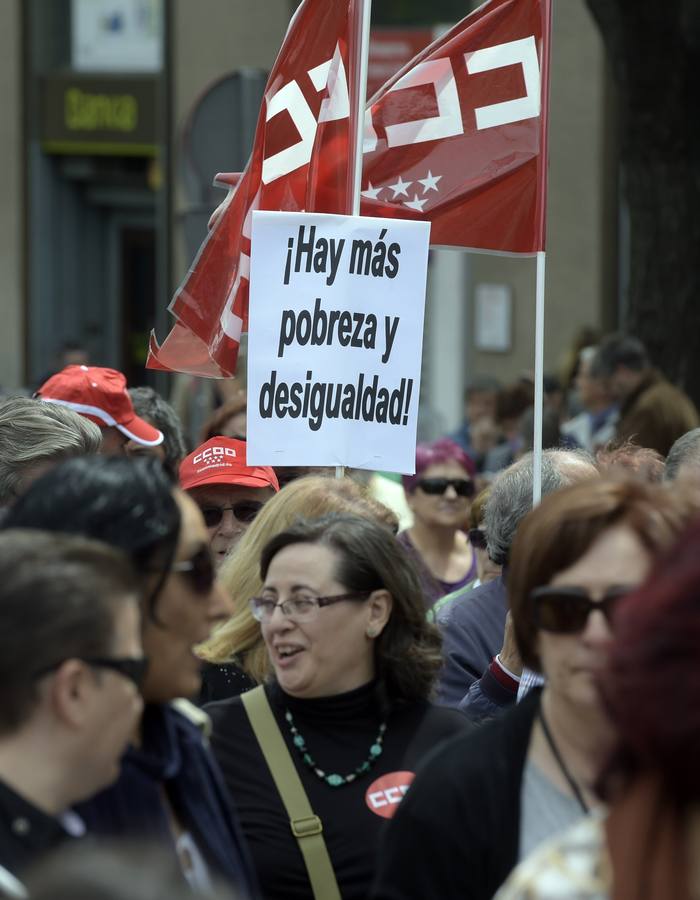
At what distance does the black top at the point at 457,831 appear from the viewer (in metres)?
2.44

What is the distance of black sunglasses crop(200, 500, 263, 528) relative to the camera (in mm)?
5105

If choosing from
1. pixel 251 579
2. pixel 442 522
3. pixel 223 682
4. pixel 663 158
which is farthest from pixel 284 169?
pixel 663 158

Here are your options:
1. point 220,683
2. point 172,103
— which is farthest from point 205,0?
point 220,683

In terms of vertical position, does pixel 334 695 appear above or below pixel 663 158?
below

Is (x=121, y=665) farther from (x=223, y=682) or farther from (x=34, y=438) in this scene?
(x=34, y=438)

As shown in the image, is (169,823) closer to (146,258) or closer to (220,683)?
(220,683)

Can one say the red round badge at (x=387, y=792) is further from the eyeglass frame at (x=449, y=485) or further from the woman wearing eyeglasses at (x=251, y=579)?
the eyeglass frame at (x=449, y=485)

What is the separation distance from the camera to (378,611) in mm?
3596

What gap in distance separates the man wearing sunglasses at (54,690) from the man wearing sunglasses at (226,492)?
2.77m

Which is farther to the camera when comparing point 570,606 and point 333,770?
point 333,770

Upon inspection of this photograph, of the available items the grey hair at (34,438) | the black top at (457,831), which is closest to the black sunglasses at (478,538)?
the grey hair at (34,438)

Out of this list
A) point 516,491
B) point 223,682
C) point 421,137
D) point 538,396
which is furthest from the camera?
point 421,137

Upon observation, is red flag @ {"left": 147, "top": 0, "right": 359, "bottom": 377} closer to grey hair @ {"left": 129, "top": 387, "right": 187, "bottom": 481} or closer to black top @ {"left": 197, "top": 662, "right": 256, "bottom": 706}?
grey hair @ {"left": 129, "top": 387, "right": 187, "bottom": 481}

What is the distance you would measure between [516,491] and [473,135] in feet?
4.46
